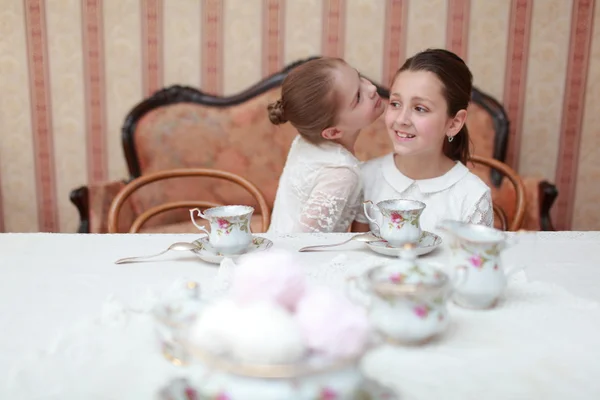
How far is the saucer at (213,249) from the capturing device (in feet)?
4.01

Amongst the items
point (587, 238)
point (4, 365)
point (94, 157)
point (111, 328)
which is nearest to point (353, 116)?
point (587, 238)

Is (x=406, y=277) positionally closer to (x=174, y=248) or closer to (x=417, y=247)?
(x=417, y=247)

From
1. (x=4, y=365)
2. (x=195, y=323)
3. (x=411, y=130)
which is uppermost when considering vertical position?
(x=411, y=130)

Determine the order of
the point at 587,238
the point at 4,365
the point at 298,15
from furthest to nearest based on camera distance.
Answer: the point at 298,15 → the point at 587,238 → the point at 4,365

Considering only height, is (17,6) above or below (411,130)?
above

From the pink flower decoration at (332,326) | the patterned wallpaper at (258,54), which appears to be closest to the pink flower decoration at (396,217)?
the pink flower decoration at (332,326)

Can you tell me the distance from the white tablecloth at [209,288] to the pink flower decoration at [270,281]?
127mm

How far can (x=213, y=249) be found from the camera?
1273mm

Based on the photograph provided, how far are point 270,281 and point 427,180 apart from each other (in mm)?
1158

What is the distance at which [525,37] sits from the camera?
2.91 meters

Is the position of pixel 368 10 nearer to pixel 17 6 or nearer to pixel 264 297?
pixel 17 6

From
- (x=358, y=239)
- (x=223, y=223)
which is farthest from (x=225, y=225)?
(x=358, y=239)

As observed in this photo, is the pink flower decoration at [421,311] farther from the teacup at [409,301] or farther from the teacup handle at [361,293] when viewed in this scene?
the teacup handle at [361,293]

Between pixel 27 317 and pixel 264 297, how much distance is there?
0.53 meters
